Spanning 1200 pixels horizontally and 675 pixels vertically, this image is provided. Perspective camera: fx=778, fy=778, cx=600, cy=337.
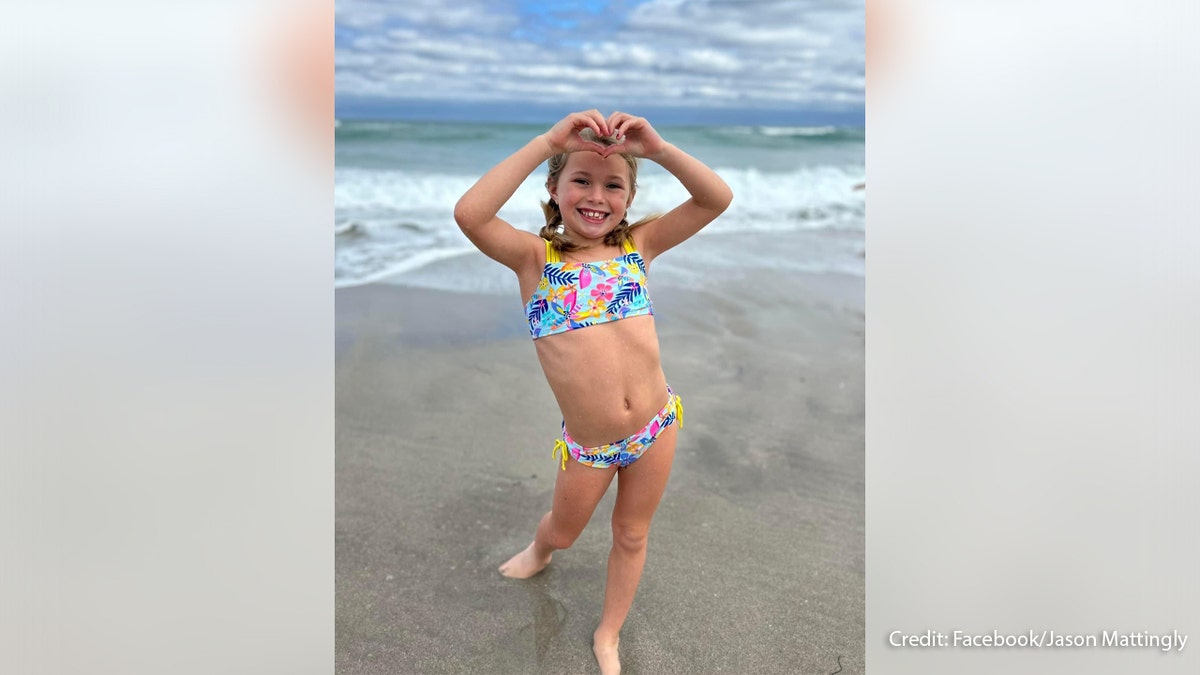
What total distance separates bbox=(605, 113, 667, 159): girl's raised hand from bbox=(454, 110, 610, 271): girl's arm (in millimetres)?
42

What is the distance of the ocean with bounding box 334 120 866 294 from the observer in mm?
6523

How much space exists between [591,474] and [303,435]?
3.29 ft

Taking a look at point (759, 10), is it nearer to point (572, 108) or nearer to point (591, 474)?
point (572, 108)

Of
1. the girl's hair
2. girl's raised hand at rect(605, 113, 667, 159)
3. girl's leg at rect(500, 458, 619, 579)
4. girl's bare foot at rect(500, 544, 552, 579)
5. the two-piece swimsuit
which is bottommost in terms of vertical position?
girl's bare foot at rect(500, 544, 552, 579)

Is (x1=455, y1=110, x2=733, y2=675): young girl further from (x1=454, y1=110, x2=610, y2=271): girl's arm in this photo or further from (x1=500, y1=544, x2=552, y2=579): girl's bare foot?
(x1=500, y1=544, x2=552, y2=579): girl's bare foot

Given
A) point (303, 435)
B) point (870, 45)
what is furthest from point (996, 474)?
point (303, 435)

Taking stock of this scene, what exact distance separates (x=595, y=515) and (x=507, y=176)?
5.26ft

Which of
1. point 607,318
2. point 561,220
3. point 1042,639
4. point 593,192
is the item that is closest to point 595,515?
point 607,318

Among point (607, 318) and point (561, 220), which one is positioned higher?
point (561, 220)

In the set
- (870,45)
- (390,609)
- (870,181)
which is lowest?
(390,609)

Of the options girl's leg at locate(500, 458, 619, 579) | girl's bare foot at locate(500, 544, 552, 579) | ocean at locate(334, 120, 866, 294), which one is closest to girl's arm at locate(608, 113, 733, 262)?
girl's leg at locate(500, 458, 619, 579)

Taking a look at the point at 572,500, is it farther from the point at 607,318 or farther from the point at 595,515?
the point at 595,515

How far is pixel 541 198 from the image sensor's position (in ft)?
13.9

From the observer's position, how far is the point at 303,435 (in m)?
1.56
